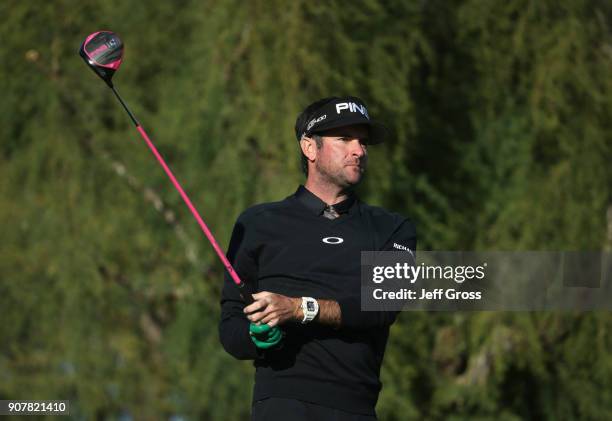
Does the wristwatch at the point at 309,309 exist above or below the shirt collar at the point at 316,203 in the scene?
below

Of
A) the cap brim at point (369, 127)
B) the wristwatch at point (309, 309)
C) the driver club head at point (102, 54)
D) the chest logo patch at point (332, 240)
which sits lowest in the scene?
the wristwatch at point (309, 309)

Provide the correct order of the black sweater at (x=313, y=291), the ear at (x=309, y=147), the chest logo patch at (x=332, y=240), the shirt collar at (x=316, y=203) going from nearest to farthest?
the black sweater at (x=313, y=291) → the chest logo patch at (x=332, y=240) → the shirt collar at (x=316, y=203) → the ear at (x=309, y=147)

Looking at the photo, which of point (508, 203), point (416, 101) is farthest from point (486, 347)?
point (416, 101)

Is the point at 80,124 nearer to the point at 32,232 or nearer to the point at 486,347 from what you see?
the point at 32,232

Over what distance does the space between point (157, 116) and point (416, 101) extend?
235cm

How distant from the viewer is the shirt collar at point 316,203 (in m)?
4.45

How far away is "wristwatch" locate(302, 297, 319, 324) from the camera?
13.3ft

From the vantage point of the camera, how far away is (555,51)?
33.2 feet

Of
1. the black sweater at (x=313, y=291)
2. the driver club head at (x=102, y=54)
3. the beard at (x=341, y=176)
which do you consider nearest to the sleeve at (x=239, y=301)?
the black sweater at (x=313, y=291)

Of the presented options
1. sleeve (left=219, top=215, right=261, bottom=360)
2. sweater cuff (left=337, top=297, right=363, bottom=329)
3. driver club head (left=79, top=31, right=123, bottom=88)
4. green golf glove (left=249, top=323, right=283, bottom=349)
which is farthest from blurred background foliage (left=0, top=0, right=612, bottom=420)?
green golf glove (left=249, top=323, right=283, bottom=349)

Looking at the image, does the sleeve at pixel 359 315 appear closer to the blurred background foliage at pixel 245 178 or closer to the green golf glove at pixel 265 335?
the green golf glove at pixel 265 335

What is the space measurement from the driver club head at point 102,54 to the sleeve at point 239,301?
32.7 inches

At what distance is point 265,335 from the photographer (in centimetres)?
401

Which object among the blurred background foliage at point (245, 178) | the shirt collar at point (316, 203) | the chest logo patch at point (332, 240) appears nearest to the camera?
the chest logo patch at point (332, 240)
